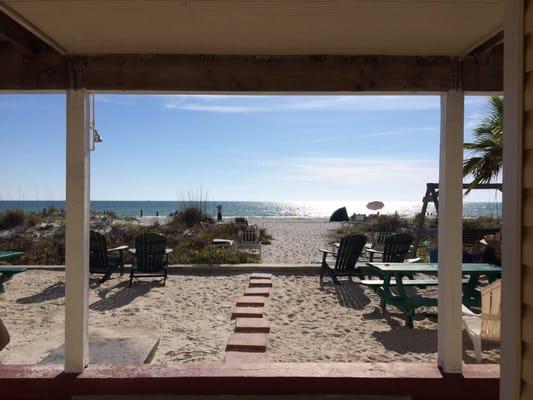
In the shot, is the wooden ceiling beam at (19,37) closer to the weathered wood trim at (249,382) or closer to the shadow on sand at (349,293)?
the weathered wood trim at (249,382)

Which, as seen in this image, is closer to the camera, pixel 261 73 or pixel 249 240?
pixel 261 73

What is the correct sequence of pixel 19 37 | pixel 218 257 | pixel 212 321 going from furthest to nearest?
pixel 218 257
pixel 212 321
pixel 19 37

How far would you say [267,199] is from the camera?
96.6m

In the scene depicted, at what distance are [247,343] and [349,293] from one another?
2663mm

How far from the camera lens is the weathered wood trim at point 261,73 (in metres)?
2.52

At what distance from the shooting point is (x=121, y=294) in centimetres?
585

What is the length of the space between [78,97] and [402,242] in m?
5.28

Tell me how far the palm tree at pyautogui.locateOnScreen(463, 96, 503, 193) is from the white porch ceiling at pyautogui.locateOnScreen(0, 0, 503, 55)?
588 centimetres

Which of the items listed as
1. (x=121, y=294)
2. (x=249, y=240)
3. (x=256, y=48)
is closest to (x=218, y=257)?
(x=249, y=240)

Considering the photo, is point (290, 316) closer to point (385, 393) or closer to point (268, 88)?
point (385, 393)

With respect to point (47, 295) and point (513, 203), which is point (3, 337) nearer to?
point (513, 203)

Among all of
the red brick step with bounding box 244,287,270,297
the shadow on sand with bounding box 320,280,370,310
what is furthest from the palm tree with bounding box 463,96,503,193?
the red brick step with bounding box 244,287,270,297

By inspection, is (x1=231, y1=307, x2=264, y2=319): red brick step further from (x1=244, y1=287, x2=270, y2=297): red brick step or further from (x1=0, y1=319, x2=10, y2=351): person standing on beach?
(x1=0, y1=319, x2=10, y2=351): person standing on beach

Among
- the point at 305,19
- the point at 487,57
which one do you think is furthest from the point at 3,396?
the point at 487,57
